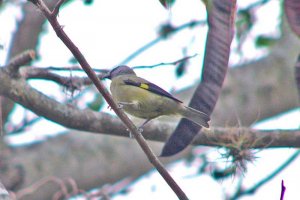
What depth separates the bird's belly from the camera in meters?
4.31

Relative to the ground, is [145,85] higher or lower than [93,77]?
lower

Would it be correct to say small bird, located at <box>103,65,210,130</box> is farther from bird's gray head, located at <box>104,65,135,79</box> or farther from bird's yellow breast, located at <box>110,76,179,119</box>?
bird's gray head, located at <box>104,65,135,79</box>

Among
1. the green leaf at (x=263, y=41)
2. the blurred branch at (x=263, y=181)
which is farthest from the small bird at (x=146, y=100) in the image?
the green leaf at (x=263, y=41)

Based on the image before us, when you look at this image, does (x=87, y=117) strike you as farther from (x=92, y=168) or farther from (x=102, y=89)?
(x=92, y=168)

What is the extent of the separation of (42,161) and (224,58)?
3.41 meters

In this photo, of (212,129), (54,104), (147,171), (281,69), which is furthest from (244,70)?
(54,104)

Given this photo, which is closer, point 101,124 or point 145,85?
point 101,124

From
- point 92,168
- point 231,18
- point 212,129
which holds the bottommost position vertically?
point 92,168

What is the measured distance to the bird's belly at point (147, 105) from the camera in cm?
431

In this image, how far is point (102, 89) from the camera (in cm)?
→ 305

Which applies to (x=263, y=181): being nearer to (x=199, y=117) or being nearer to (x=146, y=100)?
(x=146, y=100)

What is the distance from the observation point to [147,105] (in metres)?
4.33

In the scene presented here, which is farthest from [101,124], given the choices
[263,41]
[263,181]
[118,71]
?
[263,41]

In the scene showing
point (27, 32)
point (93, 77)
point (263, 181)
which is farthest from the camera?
point (27, 32)
